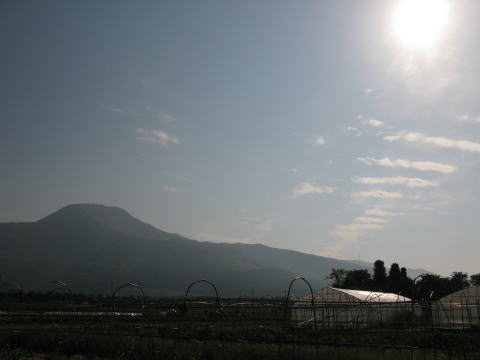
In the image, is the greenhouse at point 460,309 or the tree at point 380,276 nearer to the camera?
the greenhouse at point 460,309

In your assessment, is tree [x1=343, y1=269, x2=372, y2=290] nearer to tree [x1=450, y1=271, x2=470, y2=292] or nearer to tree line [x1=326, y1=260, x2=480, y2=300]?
tree line [x1=326, y1=260, x2=480, y2=300]

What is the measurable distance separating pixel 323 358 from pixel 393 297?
28423 mm

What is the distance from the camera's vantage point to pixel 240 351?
43.0ft

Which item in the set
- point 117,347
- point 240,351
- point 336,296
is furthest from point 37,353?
point 336,296

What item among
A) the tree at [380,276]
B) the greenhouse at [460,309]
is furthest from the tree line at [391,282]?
the greenhouse at [460,309]

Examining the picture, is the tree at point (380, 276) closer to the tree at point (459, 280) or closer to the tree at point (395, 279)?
the tree at point (395, 279)

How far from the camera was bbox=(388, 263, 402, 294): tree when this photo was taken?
203ft

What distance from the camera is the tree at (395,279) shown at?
61997 mm

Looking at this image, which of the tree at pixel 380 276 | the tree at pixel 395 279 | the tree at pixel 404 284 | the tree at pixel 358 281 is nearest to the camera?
the tree at pixel 404 284

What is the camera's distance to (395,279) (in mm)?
62375

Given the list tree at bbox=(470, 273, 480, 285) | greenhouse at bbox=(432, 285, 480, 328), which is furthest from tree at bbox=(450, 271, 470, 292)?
greenhouse at bbox=(432, 285, 480, 328)

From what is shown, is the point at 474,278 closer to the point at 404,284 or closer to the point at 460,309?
the point at 404,284

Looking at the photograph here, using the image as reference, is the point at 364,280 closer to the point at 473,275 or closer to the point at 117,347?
the point at 473,275

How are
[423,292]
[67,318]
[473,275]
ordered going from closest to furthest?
1. [67,318]
2. [423,292]
3. [473,275]
